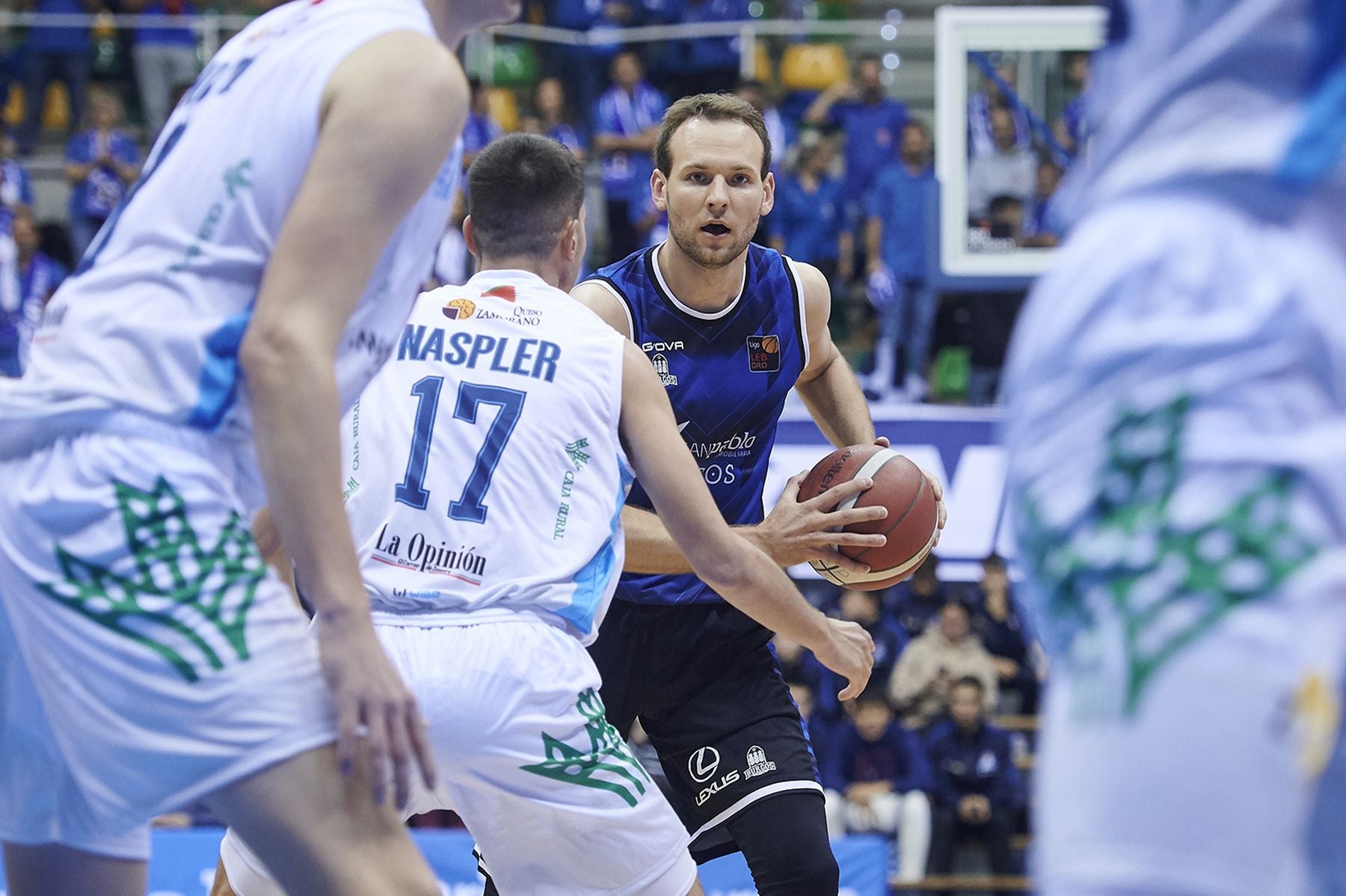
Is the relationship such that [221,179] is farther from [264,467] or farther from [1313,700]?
[1313,700]

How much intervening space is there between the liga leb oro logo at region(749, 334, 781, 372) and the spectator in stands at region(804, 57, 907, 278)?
8834mm

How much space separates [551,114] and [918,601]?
533 cm

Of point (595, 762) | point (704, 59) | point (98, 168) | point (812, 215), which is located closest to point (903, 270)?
point (812, 215)

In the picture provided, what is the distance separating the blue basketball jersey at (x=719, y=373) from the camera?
4.61 metres

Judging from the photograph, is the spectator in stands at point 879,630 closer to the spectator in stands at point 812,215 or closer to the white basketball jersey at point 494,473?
the spectator in stands at point 812,215

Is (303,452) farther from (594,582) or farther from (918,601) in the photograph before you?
(918,601)

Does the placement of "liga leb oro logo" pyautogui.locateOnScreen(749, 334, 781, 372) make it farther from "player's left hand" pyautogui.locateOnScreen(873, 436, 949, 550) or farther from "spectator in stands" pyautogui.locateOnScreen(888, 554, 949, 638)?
"spectator in stands" pyautogui.locateOnScreen(888, 554, 949, 638)

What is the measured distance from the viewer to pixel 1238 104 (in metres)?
1.56

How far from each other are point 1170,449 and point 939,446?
8.93 m

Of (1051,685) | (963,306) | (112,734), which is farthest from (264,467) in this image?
(963,306)

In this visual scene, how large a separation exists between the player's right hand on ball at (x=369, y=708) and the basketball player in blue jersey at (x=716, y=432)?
2.15 meters

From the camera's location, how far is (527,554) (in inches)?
126

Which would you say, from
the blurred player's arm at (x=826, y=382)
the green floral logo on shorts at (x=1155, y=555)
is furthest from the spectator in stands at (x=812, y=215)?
the green floral logo on shorts at (x=1155, y=555)

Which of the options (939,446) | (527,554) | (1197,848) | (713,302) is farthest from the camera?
(939,446)
